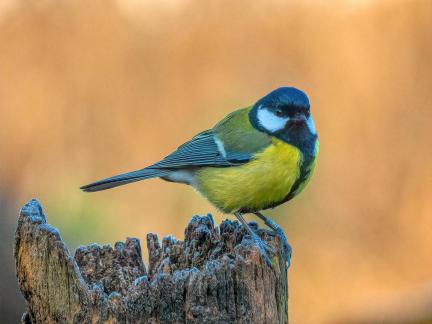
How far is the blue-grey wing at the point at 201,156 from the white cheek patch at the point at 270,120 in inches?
8.5

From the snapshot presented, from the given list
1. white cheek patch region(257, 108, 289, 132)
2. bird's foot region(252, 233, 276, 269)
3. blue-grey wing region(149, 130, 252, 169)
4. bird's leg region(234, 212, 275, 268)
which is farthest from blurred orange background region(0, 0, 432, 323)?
bird's foot region(252, 233, 276, 269)

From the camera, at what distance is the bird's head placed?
11.8 feet

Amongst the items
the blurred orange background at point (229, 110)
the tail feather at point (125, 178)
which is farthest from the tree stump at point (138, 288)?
the blurred orange background at point (229, 110)

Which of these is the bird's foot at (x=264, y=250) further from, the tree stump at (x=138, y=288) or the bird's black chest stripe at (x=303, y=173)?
the bird's black chest stripe at (x=303, y=173)

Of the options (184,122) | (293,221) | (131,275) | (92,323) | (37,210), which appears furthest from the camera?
(184,122)

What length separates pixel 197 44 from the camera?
641 centimetres

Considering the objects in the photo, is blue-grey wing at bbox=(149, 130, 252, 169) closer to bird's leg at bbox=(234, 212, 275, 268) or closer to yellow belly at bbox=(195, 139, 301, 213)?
yellow belly at bbox=(195, 139, 301, 213)

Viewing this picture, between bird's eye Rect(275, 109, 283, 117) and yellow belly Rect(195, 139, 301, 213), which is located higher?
bird's eye Rect(275, 109, 283, 117)

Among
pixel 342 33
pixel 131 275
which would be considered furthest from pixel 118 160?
pixel 131 275

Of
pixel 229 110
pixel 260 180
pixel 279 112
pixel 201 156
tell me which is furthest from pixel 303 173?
pixel 229 110

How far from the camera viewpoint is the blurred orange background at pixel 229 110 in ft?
18.8

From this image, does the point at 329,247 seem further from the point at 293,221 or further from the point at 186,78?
the point at 186,78

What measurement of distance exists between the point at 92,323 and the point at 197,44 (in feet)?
14.2

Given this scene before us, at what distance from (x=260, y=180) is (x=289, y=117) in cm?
38
